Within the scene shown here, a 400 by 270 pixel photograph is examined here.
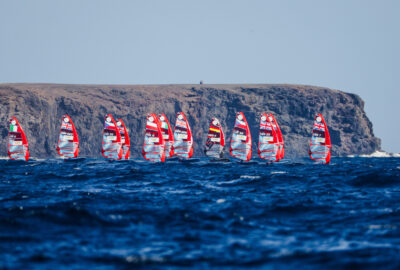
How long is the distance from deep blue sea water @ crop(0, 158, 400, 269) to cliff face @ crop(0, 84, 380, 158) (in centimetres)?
13082

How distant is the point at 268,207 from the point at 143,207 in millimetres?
4162

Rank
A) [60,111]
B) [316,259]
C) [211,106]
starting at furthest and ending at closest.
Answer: [211,106] < [60,111] < [316,259]

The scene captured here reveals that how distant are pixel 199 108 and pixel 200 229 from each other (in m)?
157

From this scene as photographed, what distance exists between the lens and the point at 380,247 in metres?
10.9

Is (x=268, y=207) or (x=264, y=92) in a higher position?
(x=264, y=92)

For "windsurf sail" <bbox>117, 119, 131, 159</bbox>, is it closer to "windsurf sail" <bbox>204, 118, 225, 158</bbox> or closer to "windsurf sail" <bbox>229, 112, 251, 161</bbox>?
"windsurf sail" <bbox>204, 118, 225, 158</bbox>

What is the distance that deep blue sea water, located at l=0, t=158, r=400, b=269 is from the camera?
390 inches

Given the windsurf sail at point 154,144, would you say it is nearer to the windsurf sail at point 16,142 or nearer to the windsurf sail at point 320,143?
the windsurf sail at point 16,142

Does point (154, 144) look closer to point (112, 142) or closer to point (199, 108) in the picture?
point (112, 142)

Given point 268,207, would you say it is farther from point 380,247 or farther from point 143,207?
point 380,247

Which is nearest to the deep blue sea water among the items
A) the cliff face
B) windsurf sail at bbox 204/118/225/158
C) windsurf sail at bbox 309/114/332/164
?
windsurf sail at bbox 309/114/332/164

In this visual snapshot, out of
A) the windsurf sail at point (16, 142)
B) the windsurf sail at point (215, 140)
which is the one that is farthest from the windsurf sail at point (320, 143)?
the windsurf sail at point (16, 142)

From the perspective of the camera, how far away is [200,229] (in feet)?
43.1

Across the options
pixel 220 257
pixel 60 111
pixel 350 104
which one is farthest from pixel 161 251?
pixel 350 104
